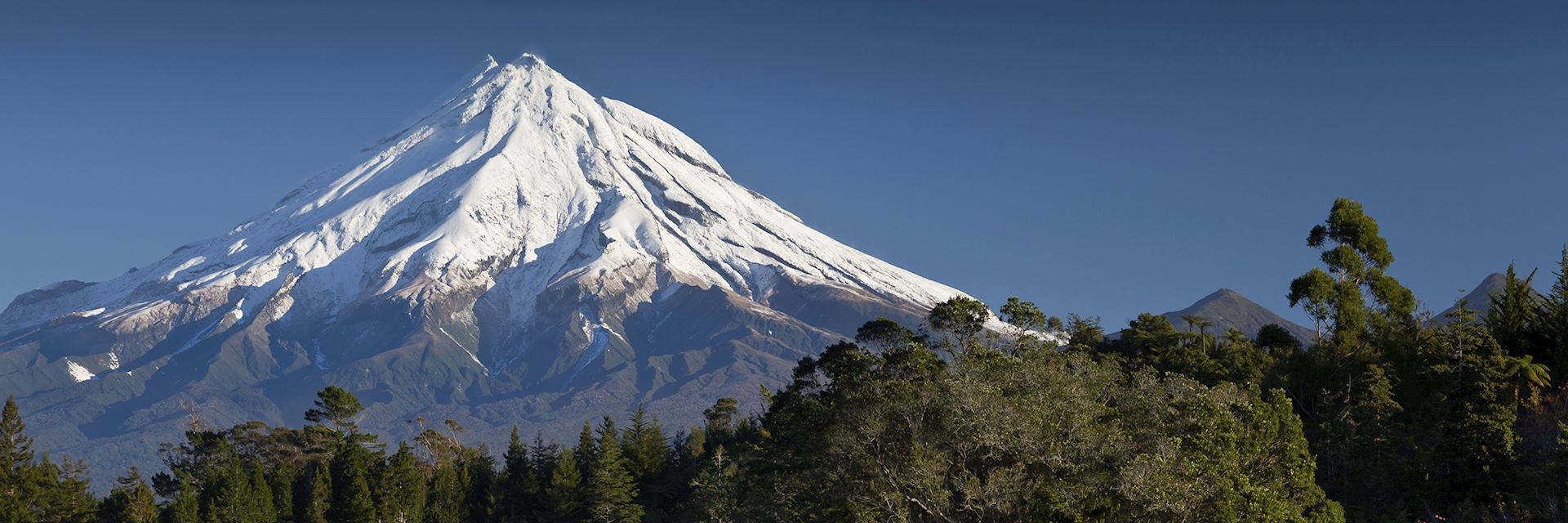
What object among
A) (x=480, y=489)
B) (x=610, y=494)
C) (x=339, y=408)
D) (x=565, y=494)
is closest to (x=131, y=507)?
(x=339, y=408)

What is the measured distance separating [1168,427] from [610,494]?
61372 millimetres

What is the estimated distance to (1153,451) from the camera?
42.7 metres

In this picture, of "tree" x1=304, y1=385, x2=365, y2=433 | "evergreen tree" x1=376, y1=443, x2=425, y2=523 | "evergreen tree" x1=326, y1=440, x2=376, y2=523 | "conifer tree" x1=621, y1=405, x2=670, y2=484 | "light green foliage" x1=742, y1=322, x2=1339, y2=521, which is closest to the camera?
"light green foliage" x1=742, y1=322, x2=1339, y2=521

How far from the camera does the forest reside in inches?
1657

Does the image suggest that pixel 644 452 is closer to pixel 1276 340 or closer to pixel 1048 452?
pixel 1276 340

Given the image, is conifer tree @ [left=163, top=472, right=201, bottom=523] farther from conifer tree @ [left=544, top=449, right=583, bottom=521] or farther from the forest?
conifer tree @ [left=544, top=449, right=583, bottom=521]

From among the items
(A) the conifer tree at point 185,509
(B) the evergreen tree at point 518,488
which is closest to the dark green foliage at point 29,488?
(A) the conifer tree at point 185,509

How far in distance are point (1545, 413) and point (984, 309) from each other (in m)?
22.8

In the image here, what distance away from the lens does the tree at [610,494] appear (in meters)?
99.2

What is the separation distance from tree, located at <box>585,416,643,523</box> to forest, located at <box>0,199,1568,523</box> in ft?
30.9

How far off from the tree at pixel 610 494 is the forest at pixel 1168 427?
30.9ft

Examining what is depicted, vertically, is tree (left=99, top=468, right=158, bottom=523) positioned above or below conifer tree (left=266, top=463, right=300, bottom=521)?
below

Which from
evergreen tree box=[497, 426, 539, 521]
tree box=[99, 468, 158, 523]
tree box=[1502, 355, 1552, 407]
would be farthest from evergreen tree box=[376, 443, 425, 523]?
tree box=[1502, 355, 1552, 407]

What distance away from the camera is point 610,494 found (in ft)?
325
